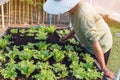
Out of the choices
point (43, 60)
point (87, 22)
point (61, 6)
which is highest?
point (61, 6)

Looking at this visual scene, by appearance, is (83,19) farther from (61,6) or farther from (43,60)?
(43,60)

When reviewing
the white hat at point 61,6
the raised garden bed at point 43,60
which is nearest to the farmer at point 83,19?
the white hat at point 61,6

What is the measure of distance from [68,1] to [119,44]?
3.57 m

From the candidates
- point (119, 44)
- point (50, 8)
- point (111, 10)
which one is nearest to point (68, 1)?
point (50, 8)

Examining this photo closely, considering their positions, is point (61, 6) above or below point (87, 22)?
above

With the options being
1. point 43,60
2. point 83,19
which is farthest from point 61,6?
point 43,60

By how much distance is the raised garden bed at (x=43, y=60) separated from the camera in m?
2.13

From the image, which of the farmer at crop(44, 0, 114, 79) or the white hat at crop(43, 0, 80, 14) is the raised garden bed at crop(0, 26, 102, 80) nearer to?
the farmer at crop(44, 0, 114, 79)

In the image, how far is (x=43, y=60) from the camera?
95.7 inches

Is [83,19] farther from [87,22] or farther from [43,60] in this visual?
[43,60]

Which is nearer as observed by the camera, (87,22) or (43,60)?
(87,22)

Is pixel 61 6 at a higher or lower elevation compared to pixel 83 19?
higher

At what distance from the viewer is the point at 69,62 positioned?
8.02ft

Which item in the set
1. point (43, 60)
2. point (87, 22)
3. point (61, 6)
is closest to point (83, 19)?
point (87, 22)
